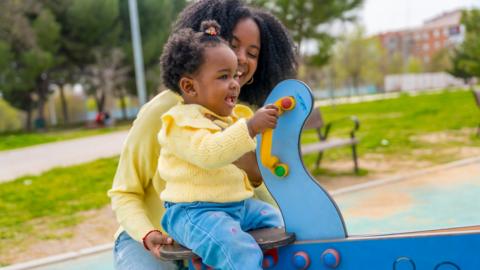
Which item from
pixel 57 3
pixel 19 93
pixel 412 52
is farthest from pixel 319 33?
pixel 412 52

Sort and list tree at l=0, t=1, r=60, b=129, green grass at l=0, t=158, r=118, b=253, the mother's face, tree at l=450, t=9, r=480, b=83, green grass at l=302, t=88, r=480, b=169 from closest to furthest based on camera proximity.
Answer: the mother's face
green grass at l=0, t=158, r=118, b=253
green grass at l=302, t=88, r=480, b=169
tree at l=0, t=1, r=60, b=129
tree at l=450, t=9, r=480, b=83

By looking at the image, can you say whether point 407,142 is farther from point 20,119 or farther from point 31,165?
point 20,119

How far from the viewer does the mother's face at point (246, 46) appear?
1939 millimetres

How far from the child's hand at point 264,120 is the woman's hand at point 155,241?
47cm

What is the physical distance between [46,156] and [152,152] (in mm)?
8513

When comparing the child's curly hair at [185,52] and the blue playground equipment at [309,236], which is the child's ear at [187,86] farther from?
the blue playground equipment at [309,236]

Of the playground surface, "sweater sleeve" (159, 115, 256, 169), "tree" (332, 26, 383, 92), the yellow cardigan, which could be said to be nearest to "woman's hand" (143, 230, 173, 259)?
the yellow cardigan

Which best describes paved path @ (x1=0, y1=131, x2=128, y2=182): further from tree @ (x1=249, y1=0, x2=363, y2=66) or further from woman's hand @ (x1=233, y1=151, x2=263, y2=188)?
tree @ (x1=249, y1=0, x2=363, y2=66)

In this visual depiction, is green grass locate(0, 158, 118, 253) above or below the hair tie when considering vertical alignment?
below

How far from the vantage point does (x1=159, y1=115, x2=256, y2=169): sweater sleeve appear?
1.41m

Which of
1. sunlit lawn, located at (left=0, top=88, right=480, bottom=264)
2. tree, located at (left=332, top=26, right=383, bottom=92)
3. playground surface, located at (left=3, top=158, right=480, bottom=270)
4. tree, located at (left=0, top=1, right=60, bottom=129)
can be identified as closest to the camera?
playground surface, located at (left=3, top=158, right=480, bottom=270)

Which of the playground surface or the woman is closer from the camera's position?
the woman

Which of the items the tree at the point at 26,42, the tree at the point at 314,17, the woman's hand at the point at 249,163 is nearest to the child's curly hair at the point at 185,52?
the woman's hand at the point at 249,163

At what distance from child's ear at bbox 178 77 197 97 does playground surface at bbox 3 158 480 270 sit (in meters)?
2.35
